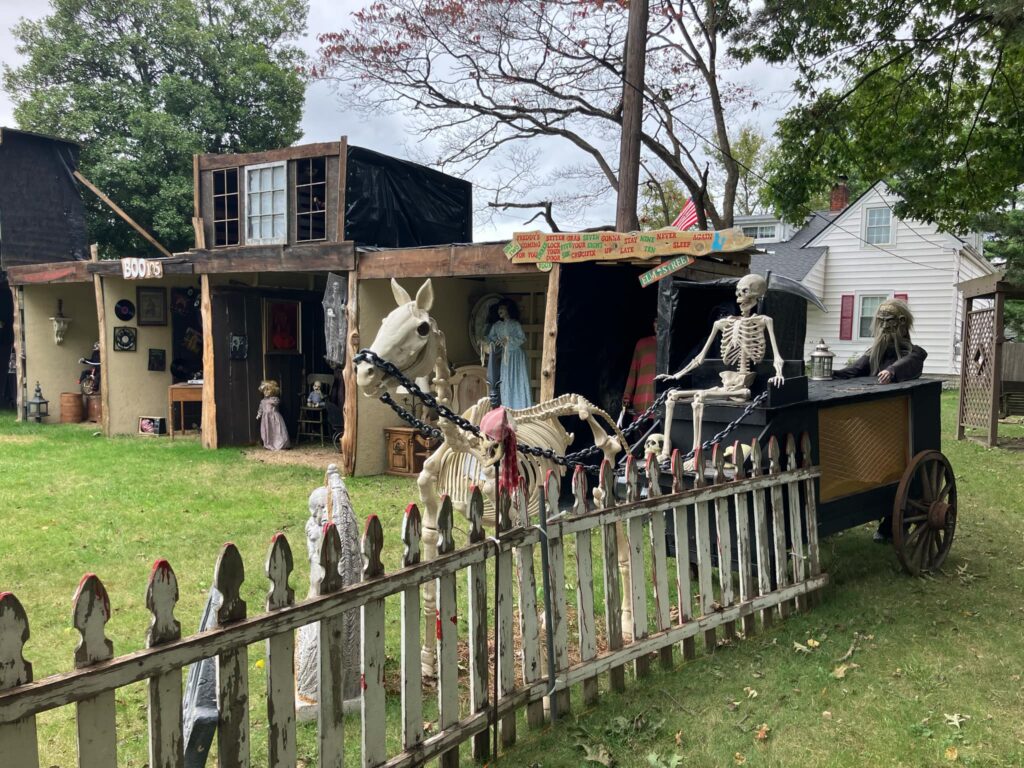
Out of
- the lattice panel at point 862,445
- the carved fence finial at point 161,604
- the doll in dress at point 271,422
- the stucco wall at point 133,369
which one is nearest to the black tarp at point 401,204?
the doll in dress at point 271,422

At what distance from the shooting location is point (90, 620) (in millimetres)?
1755

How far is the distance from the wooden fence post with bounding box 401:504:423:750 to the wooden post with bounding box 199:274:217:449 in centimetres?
985

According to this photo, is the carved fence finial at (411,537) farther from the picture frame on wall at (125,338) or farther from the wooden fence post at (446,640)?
the picture frame on wall at (125,338)

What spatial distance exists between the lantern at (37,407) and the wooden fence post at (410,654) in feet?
47.7

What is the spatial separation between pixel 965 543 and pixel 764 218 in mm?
22925

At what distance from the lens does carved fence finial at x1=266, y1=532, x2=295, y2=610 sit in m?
2.14

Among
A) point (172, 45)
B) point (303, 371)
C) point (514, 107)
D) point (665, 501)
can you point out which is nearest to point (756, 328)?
point (665, 501)

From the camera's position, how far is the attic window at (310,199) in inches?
423

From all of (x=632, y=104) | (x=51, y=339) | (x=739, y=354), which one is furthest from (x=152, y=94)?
(x=739, y=354)

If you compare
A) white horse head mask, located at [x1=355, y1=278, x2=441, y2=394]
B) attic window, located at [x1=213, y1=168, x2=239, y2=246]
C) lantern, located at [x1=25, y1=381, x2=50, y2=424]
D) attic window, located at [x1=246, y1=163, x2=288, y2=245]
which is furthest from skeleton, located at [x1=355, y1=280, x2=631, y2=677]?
lantern, located at [x1=25, y1=381, x2=50, y2=424]

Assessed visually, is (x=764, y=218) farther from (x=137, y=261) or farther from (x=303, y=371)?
(x=137, y=261)

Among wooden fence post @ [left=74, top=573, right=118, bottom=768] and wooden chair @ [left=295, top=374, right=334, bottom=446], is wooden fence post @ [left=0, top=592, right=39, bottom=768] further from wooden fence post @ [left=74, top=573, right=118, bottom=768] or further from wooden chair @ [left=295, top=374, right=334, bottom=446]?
wooden chair @ [left=295, top=374, right=334, bottom=446]

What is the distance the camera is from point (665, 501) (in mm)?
3721

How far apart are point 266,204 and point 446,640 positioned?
989 centimetres
